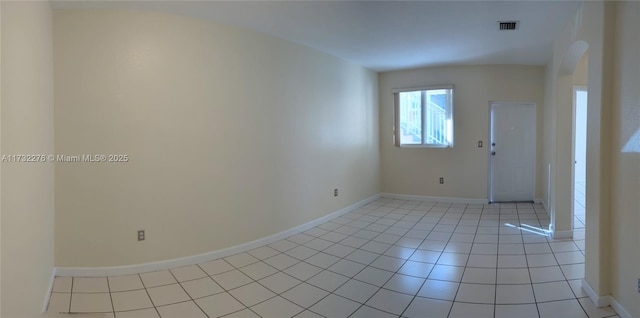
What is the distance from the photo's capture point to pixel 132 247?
9.78 feet

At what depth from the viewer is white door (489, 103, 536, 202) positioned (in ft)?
18.5

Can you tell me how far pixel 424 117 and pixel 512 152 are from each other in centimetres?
165

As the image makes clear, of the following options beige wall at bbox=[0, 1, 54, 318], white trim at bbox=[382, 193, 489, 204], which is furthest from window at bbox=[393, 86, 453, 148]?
beige wall at bbox=[0, 1, 54, 318]

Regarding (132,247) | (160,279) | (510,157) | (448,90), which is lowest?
(160,279)

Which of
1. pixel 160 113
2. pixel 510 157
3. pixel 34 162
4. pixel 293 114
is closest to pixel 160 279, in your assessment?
pixel 34 162

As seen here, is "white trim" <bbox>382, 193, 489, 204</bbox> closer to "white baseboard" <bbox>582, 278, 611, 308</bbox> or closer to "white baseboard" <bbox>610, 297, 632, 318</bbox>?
"white baseboard" <bbox>582, 278, 611, 308</bbox>

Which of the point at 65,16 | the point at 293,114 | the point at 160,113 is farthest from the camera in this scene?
the point at 293,114

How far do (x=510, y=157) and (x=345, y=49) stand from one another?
3632mm

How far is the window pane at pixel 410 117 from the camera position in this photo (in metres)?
6.02

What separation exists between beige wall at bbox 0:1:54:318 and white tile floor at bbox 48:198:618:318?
486 mm

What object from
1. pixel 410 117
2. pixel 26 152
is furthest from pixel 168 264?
pixel 410 117

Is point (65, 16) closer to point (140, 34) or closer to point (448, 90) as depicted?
point (140, 34)

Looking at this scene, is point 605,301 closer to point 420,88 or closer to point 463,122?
point 463,122

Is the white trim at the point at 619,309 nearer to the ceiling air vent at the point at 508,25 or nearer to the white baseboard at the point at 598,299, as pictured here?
the white baseboard at the point at 598,299
